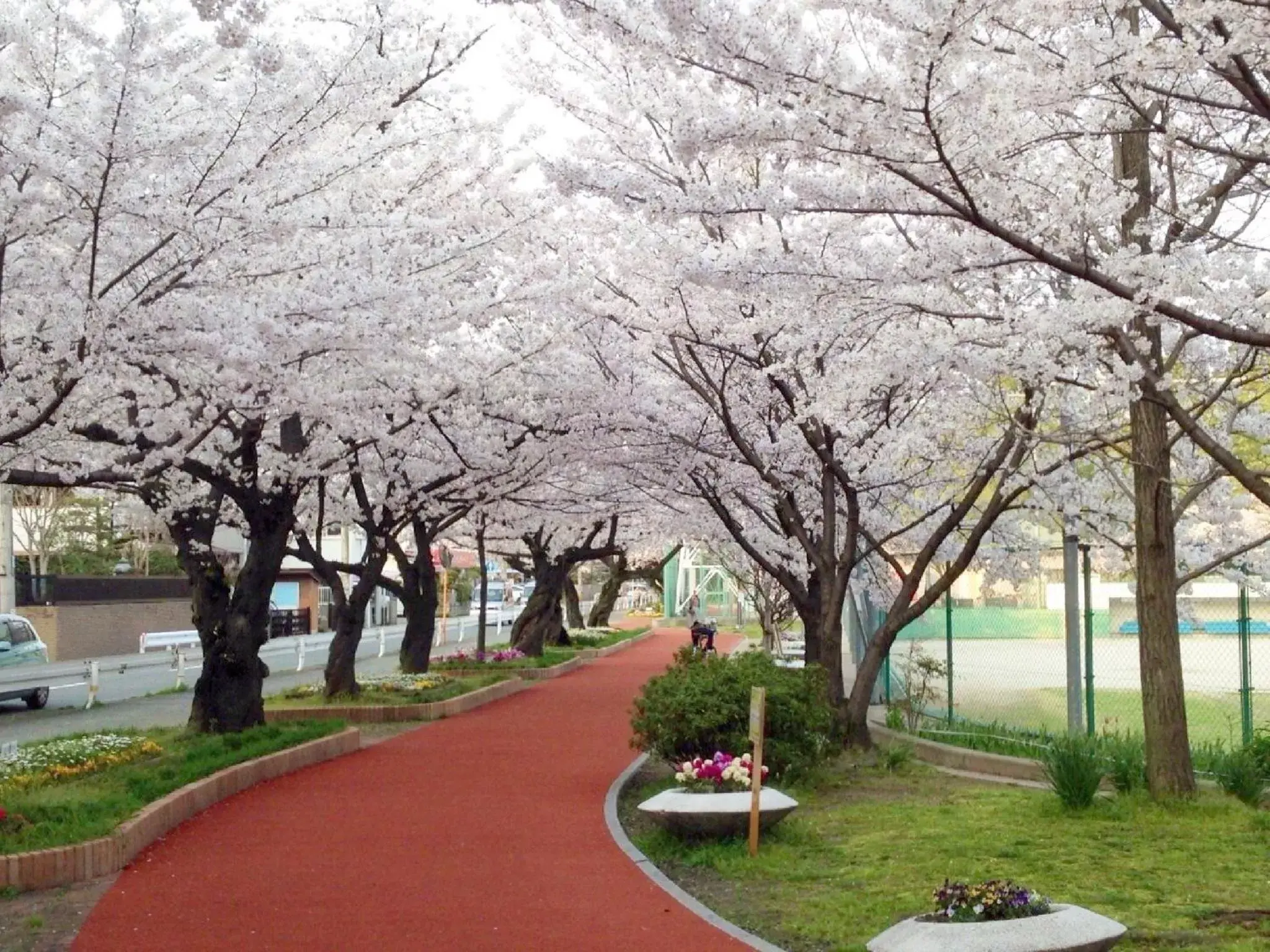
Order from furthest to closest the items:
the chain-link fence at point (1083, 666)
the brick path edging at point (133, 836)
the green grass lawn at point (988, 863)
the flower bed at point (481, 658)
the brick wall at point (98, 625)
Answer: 1. the brick wall at point (98, 625)
2. the flower bed at point (481, 658)
3. the chain-link fence at point (1083, 666)
4. the brick path edging at point (133, 836)
5. the green grass lawn at point (988, 863)

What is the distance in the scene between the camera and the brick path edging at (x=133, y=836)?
8703mm

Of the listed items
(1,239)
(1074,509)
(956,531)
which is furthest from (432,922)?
(956,531)

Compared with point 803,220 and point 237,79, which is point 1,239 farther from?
point 803,220

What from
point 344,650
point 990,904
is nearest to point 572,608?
point 344,650

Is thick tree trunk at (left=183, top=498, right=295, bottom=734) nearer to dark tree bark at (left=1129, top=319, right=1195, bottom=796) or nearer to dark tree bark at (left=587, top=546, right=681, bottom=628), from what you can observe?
dark tree bark at (left=1129, top=319, right=1195, bottom=796)

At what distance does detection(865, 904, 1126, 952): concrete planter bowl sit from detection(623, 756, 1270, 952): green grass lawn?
3.14 feet

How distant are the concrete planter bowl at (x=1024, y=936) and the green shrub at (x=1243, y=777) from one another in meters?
5.21

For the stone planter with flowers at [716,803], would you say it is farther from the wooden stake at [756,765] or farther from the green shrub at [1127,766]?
the green shrub at [1127,766]

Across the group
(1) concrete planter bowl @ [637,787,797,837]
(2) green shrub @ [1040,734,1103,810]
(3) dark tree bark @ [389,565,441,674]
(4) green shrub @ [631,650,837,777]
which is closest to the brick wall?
(3) dark tree bark @ [389,565,441,674]

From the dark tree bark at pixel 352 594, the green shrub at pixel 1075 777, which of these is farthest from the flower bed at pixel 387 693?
the green shrub at pixel 1075 777

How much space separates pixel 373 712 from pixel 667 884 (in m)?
12.3

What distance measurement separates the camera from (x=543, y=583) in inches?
1417

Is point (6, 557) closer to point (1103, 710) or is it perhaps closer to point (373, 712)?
point (373, 712)

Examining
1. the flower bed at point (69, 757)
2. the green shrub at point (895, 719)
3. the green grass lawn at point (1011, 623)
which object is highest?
the green grass lawn at point (1011, 623)
